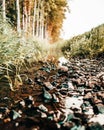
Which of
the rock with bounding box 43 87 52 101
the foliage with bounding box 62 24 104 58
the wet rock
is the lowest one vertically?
the wet rock

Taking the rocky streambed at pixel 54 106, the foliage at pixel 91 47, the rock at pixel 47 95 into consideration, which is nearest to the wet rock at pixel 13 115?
the rocky streambed at pixel 54 106

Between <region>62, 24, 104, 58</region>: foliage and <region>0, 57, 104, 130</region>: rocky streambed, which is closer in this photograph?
<region>0, 57, 104, 130</region>: rocky streambed

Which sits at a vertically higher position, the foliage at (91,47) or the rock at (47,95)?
the foliage at (91,47)

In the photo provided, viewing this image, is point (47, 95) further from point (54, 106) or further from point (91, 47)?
point (91, 47)

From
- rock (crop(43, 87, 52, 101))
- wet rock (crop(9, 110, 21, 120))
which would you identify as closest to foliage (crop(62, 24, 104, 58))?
rock (crop(43, 87, 52, 101))

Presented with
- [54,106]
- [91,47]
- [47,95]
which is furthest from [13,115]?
[91,47]

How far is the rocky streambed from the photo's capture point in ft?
12.8

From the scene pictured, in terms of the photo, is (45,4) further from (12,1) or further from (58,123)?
(58,123)

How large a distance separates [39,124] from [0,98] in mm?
1533

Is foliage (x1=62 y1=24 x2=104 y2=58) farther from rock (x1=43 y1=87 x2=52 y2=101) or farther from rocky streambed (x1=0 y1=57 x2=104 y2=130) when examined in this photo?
rock (x1=43 y1=87 x2=52 y2=101)

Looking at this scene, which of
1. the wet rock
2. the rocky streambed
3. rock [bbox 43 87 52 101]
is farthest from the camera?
rock [bbox 43 87 52 101]

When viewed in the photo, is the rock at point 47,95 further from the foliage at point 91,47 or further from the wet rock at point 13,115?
the foliage at point 91,47

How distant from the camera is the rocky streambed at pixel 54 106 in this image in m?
3.89

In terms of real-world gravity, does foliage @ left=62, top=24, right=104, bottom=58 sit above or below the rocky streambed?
above
